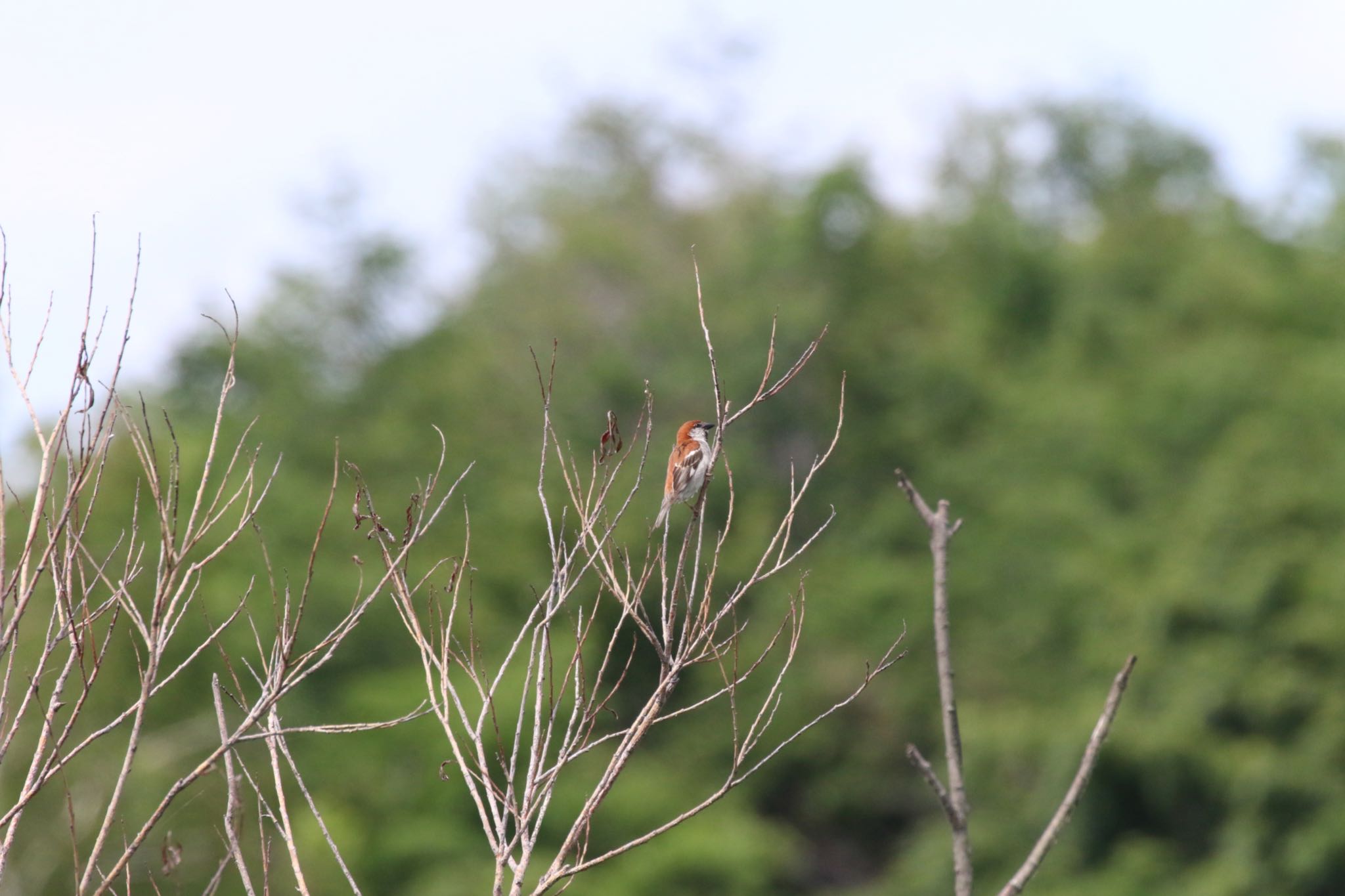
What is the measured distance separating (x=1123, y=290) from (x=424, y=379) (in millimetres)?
17391

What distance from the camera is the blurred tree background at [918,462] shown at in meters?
24.7

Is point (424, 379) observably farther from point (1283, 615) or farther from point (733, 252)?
point (1283, 615)

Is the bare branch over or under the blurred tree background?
over

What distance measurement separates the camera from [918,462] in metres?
36.1

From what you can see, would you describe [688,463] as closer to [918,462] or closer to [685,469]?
[685,469]

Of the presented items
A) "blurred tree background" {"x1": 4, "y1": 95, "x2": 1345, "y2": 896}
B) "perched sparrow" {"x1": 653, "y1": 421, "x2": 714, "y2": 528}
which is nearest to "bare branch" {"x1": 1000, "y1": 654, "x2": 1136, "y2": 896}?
"perched sparrow" {"x1": 653, "y1": 421, "x2": 714, "y2": 528}

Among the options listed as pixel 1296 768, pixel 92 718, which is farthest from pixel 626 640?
pixel 1296 768

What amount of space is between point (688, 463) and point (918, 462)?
91.0ft

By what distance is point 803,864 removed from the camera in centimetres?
3125

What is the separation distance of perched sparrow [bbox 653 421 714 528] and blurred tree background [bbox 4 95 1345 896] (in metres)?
10.9

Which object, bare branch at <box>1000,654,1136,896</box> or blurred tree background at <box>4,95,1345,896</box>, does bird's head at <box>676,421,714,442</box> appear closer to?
bare branch at <box>1000,654,1136,896</box>

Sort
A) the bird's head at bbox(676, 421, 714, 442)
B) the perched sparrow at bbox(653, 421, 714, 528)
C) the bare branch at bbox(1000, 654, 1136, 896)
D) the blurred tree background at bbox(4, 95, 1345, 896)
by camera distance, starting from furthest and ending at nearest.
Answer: the blurred tree background at bbox(4, 95, 1345, 896), the bird's head at bbox(676, 421, 714, 442), the perched sparrow at bbox(653, 421, 714, 528), the bare branch at bbox(1000, 654, 1136, 896)

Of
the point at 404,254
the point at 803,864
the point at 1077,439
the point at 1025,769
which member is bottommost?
the point at 803,864

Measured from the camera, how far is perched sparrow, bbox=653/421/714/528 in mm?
8859
